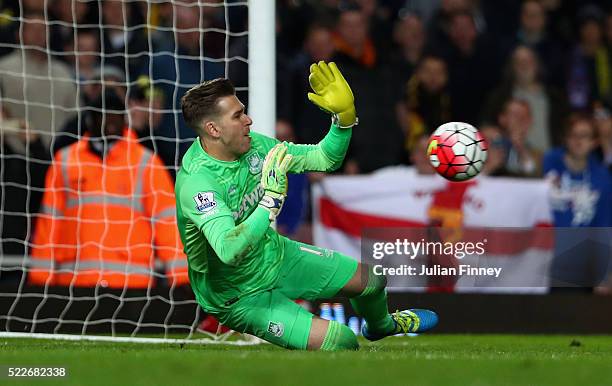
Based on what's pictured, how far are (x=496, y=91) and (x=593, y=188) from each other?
179 cm

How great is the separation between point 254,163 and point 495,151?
496 cm

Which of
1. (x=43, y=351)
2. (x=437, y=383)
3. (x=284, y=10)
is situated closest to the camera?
(x=437, y=383)

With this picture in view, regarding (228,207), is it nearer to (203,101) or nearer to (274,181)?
(274,181)

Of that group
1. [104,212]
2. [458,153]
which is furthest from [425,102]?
[458,153]

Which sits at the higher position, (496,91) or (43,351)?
(496,91)

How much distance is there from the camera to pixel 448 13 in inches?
539

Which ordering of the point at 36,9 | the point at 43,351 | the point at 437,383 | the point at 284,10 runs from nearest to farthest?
the point at 437,383
the point at 43,351
the point at 36,9
the point at 284,10

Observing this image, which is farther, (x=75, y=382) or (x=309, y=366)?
(x=309, y=366)

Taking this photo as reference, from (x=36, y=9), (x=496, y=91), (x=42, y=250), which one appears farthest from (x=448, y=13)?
(x=42, y=250)

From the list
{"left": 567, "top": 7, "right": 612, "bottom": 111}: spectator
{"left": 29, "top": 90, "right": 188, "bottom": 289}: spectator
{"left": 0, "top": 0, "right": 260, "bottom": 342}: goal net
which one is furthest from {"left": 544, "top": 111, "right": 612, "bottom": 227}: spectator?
{"left": 29, "top": 90, "right": 188, "bottom": 289}: spectator

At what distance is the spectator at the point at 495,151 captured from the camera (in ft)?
39.6

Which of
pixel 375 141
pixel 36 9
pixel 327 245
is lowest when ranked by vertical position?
pixel 327 245

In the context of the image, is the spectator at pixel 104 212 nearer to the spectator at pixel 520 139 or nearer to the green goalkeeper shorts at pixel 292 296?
the green goalkeeper shorts at pixel 292 296

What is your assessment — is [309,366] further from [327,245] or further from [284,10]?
[284,10]
